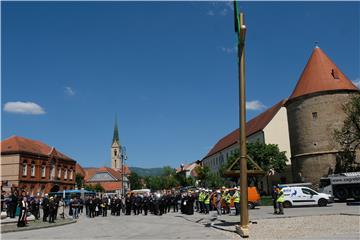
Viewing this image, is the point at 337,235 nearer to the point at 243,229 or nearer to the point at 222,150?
the point at 243,229

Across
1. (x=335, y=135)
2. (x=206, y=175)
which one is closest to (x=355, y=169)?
(x=335, y=135)

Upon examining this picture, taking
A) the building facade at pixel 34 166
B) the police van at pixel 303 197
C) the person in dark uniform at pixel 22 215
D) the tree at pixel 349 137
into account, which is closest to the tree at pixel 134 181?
the building facade at pixel 34 166

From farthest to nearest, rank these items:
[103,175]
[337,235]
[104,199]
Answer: [103,175] → [104,199] → [337,235]

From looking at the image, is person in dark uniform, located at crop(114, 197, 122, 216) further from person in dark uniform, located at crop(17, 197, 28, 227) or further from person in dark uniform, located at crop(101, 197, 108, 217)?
person in dark uniform, located at crop(17, 197, 28, 227)

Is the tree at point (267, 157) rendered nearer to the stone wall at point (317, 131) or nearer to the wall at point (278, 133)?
the stone wall at point (317, 131)

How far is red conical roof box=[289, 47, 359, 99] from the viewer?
2030 inches

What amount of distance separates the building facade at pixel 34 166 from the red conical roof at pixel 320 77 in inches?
1584

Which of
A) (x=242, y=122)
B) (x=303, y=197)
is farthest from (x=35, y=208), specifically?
(x=303, y=197)

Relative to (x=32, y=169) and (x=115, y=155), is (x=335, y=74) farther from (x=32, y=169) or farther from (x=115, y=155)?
(x=115, y=155)

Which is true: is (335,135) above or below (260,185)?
above

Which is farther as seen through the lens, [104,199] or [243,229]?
[104,199]

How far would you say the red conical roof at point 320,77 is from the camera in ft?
169

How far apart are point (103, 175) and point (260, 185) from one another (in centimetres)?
8232

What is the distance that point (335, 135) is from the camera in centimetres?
4772
